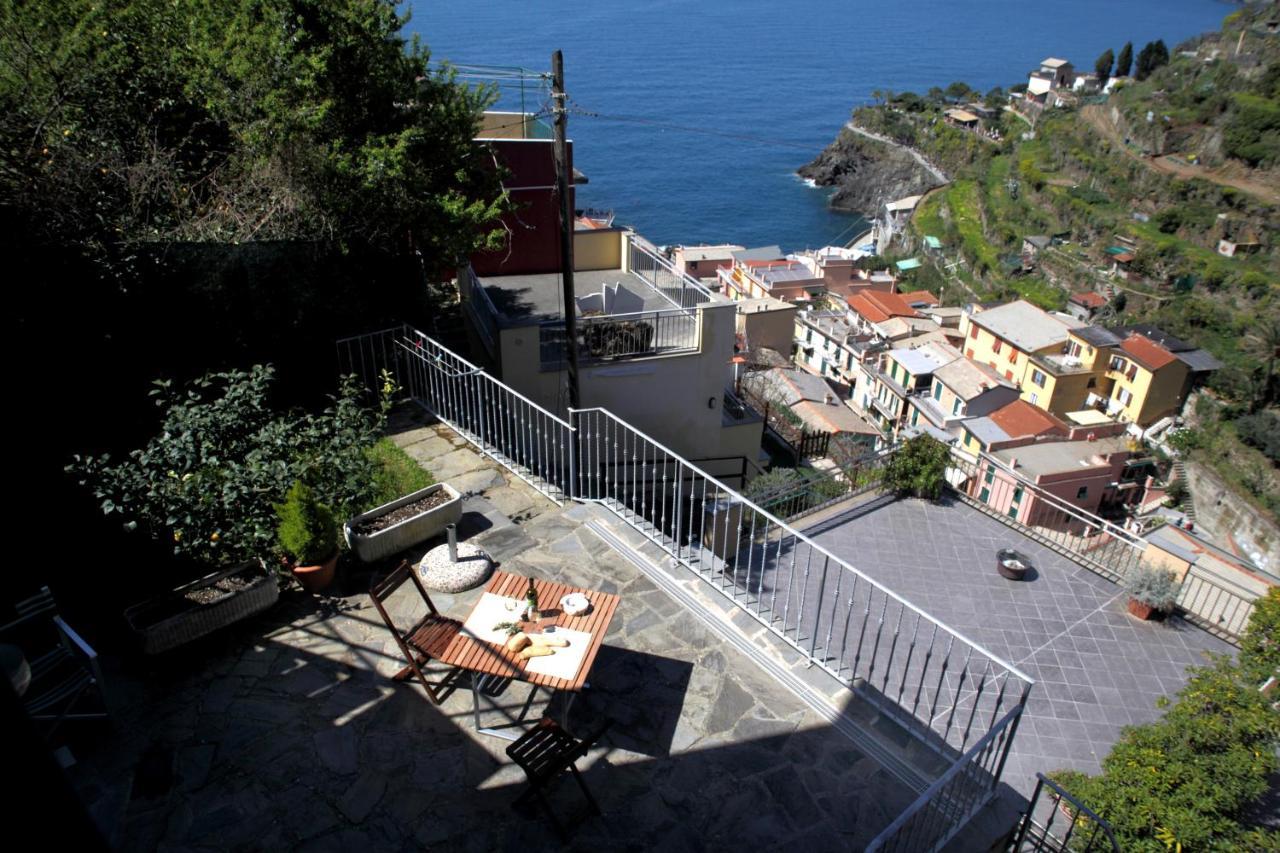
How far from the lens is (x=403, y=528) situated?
22.8 feet

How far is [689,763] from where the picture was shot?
5.23 meters

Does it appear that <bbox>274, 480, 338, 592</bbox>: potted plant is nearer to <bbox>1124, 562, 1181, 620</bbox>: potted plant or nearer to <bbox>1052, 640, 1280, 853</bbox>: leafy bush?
<bbox>1052, 640, 1280, 853</bbox>: leafy bush

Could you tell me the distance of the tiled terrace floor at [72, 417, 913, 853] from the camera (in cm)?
476

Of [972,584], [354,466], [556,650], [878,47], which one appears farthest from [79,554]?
[878,47]

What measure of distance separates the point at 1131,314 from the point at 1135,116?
34.2m

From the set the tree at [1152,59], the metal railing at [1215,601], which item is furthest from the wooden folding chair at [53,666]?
the tree at [1152,59]

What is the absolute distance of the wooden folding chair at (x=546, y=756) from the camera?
463 cm

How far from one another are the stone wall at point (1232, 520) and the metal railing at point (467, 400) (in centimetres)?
4050

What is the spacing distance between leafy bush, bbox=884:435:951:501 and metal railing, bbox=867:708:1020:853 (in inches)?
271

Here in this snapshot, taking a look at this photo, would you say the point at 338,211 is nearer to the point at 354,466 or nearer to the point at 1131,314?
the point at 354,466

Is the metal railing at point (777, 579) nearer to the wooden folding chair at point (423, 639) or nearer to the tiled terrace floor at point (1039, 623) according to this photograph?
the tiled terrace floor at point (1039, 623)

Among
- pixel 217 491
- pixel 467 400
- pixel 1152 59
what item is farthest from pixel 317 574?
pixel 1152 59

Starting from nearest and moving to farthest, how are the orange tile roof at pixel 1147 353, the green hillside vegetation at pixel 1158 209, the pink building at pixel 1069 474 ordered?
the pink building at pixel 1069 474 → the orange tile roof at pixel 1147 353 → the green hillside vegetation at pixel 1158 209

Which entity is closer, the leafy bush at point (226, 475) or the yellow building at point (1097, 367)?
the leafy bush at point (226, 475)
